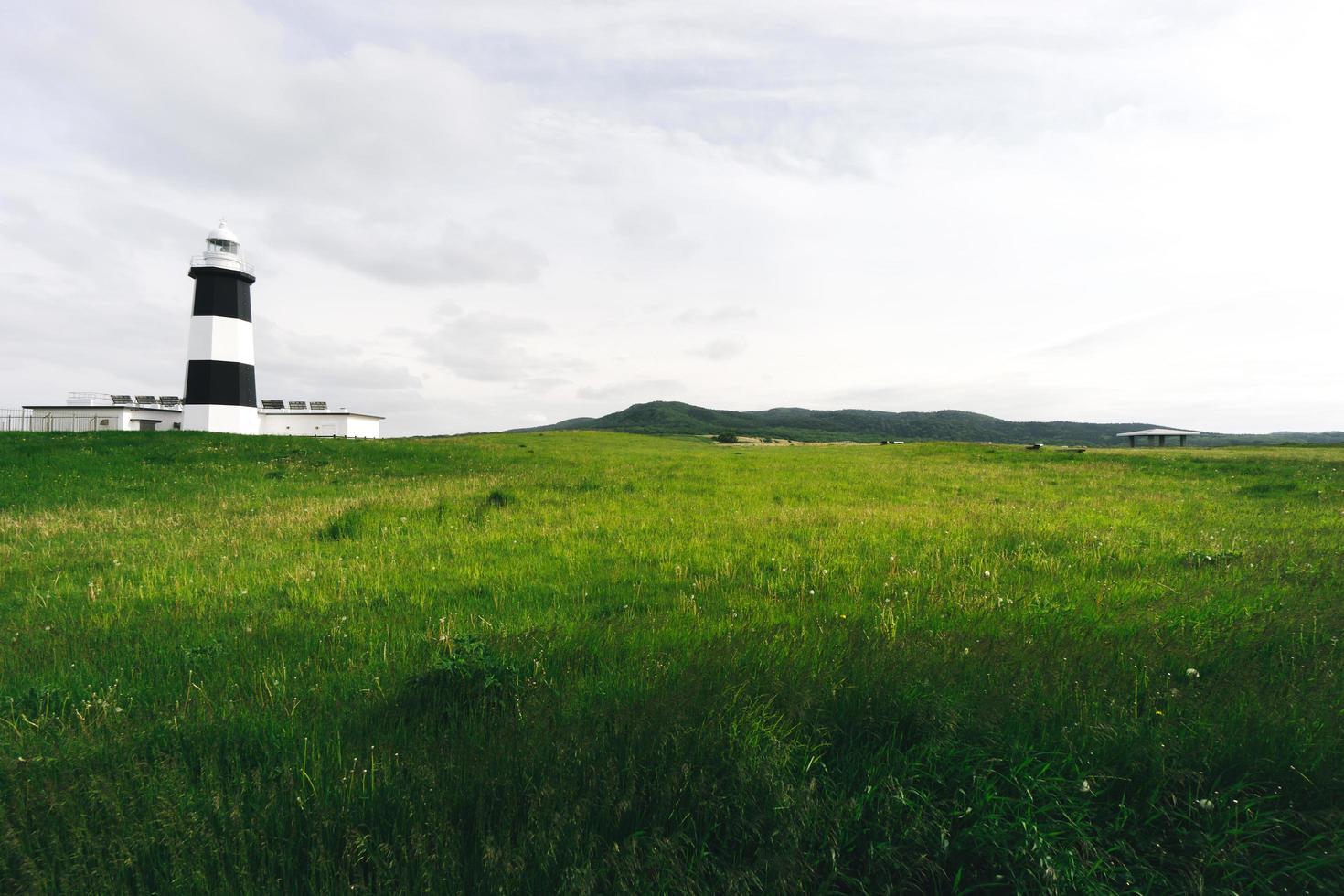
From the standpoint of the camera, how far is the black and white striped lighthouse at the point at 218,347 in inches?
1735

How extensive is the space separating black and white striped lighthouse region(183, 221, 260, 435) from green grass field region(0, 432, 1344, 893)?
146 feet

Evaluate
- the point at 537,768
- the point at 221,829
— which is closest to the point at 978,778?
the point at 537,768

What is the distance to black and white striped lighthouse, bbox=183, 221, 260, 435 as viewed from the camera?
Answer: 44.1 meters

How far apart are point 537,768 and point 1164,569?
975cm

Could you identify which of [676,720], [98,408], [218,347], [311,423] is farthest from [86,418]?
[676,720]

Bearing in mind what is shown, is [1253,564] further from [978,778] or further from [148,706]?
[148,706]

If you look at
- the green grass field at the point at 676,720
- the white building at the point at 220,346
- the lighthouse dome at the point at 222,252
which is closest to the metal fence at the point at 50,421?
the white building at the point at 220,346

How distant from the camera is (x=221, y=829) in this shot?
265 cm

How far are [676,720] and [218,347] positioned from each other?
57137 mm

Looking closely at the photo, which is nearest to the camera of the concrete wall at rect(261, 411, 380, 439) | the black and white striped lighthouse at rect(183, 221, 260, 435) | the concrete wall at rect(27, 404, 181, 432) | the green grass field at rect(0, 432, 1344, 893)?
the green grass field at rect(0, 432, 1344, 893)

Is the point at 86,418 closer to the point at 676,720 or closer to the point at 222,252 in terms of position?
the point at 222,252

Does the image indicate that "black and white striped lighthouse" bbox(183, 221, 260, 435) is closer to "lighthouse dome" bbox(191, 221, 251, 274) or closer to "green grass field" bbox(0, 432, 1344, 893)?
"lighthouse dome" bbox(191, 221, 251, 274)

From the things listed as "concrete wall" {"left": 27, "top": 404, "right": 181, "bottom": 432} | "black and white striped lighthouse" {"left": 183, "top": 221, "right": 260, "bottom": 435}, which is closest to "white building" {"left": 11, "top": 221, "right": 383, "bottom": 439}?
"black and white striped lighthouse" {"left": 183, "top": 221, "right": 260, "bottom": 435}

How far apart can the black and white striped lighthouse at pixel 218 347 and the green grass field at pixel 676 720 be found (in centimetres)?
4462
